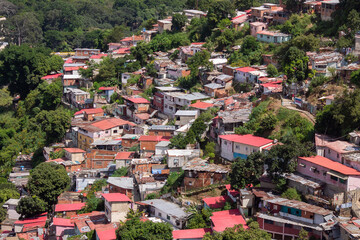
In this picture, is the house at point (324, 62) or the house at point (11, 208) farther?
the house at point (324, 62)

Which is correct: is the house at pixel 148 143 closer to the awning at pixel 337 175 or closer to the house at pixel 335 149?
the house at pixel 335 149

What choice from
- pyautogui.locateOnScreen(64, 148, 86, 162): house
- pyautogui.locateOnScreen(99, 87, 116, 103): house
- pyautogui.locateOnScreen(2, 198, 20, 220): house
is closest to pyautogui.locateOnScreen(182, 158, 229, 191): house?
pyautogui.locateOnScreen(64, 148, 86, 162): house

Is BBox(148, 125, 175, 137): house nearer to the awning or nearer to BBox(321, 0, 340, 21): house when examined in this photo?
the awning

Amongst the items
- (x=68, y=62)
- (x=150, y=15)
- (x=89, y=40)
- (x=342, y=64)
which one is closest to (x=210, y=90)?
(x=342, y=64)

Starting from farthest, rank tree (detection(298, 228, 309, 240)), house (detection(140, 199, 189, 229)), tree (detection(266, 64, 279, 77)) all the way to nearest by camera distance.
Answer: tree (detection(266, 64, 279, 77)) → house (detection(140, 199, 189, 229)) → tree (detection(298, 228, 309, 240))

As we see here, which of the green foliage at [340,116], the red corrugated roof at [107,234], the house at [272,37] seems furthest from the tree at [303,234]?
the house at [272,37]

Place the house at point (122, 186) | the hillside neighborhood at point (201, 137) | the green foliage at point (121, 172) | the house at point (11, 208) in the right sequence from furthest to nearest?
the house at point (11, 208) → the green foliage at point (121, 172) → the house at point (122, 186) → the hillside neighborhood at point (201, 137)

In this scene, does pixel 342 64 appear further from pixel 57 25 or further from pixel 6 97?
pixel 57 25
